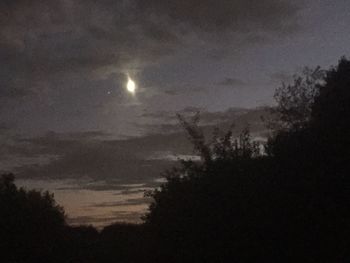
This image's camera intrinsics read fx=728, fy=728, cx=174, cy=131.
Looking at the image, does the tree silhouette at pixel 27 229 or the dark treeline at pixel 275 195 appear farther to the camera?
the tree silhouette at pixel 27 229

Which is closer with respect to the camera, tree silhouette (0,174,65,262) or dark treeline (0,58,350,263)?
dark treeline (0,58,350,263)

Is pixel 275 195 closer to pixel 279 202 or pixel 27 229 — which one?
pixel 279 202

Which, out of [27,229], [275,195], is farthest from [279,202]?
[27,229]

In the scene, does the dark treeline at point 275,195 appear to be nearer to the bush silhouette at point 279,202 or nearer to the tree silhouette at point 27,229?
the bush silhouette at point 279,202

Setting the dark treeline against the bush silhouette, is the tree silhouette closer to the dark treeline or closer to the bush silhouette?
the dark treeline

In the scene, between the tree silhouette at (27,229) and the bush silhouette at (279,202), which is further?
the tree silhouette at (27,229)

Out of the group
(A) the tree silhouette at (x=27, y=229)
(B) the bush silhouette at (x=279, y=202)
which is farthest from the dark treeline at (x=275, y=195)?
(A) the tree silhouette at (x=27, y=229)

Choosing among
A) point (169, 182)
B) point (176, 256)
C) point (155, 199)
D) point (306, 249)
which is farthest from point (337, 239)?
point (155, 199)

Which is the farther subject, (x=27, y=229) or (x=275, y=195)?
(x=27, y=229)

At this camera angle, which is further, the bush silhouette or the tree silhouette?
the tree silhouette

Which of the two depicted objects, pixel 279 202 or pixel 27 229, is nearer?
pixel 279 202

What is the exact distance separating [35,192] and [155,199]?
5443 cm

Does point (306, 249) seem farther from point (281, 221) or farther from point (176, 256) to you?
point (176, 256)

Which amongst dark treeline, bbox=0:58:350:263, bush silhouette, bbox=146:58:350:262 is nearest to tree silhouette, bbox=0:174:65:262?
dark treeline, bbox=0:58:350:263
